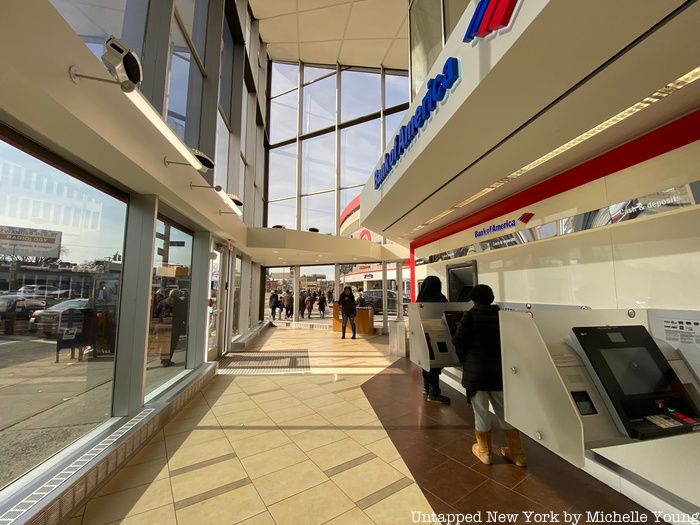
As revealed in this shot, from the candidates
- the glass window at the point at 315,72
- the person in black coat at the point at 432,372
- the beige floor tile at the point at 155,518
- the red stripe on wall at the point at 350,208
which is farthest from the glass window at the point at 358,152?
the beige floor tile at the point at 155,518

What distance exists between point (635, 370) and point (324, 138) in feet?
36.2

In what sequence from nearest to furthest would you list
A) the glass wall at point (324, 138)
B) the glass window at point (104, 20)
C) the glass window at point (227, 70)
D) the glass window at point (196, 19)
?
1. the glass window at point (104, 20)
2. the glass window at point (196, 19)
3. the glass window at point (227, 70)
4. the glass wall at point (324, 138)

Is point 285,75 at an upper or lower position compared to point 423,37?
upper

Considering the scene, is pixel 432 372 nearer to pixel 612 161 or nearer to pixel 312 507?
pixel 312 507

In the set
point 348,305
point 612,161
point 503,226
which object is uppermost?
point 612,161

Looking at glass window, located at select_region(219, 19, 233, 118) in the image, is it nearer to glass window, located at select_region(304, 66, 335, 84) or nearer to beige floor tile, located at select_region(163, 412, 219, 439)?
glass window, located at select_region(304, 66, 335, 84)

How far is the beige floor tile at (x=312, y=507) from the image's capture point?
1840mm

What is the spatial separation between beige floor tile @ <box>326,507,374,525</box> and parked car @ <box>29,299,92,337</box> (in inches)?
90.3

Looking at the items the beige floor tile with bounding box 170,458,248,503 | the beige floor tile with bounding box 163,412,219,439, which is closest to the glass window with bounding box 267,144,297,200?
the beige floor tile with bounding box 163,412,219,439

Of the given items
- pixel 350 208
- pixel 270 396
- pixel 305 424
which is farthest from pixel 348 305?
pixel 305 424

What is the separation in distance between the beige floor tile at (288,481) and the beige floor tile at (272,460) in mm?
59

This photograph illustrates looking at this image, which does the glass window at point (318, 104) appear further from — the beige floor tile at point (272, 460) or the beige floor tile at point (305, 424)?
the beige floor tile at point (272, 460)

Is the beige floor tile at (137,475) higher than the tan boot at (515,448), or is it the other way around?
the tan boot at (515,448)

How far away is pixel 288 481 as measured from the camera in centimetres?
222
